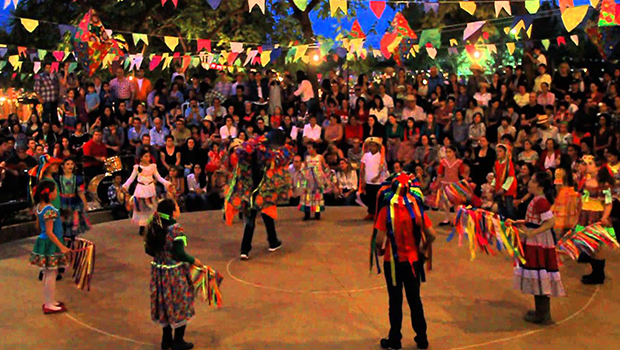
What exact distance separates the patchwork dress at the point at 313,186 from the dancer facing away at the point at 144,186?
2.87m

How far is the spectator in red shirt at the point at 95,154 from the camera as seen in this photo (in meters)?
14.3

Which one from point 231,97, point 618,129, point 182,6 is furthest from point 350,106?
point 182,6

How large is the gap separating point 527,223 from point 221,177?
8.72 meters

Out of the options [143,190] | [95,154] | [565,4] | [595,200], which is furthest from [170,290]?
[95,154]

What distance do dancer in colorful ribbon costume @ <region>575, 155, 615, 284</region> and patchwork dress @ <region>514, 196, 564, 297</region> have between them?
1.83 m

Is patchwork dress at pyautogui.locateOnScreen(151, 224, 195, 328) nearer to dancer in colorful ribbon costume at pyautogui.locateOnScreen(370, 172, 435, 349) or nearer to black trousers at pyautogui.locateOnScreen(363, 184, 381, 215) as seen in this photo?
dancer in colorful ribbon costume at pyautogui.locateOnScreen(370, 172, 435, 349)

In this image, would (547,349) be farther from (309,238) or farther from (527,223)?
(309,238)

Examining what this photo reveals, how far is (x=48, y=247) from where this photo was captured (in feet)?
24.1

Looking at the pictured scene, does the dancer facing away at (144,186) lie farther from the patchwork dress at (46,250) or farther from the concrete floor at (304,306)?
the patchwork dress at (46,250)

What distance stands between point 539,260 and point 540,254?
0.06 meters

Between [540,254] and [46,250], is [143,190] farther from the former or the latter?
[540,254]

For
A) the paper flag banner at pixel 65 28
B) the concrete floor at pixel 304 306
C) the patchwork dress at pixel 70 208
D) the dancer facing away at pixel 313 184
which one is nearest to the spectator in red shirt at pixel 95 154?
the paper flag banner at pixel 65 28

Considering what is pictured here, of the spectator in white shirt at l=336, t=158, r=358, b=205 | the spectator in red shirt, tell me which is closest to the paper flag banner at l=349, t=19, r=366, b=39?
the spectator in white shirt at l=336, t=158, r=358, b=205

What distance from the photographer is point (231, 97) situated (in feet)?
56.3
